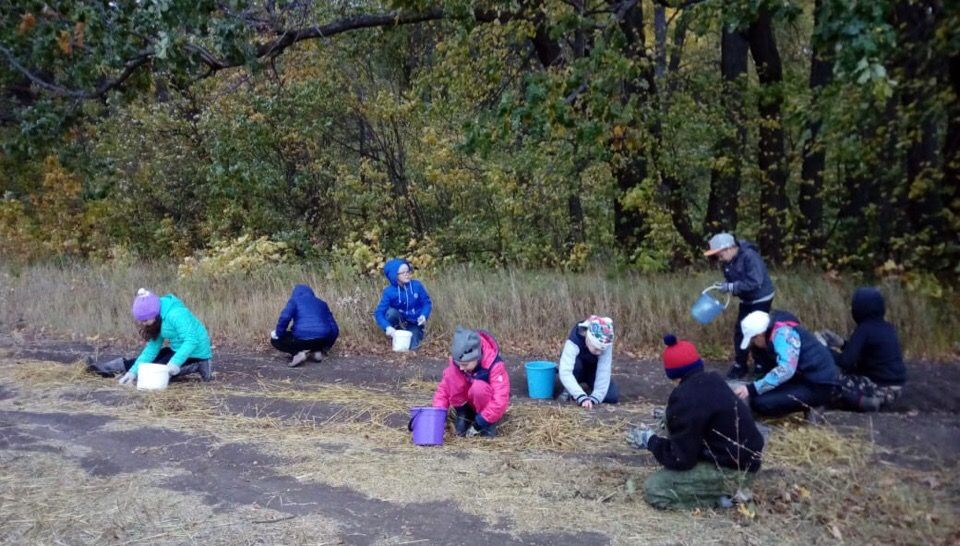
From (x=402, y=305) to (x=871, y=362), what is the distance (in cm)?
508

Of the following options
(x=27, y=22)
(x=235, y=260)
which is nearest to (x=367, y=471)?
(x=235, y=260)

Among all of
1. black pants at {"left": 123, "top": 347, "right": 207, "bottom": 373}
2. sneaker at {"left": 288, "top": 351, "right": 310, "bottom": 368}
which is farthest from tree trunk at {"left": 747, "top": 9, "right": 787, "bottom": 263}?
black pants at {"left": 123, "top": 347, "right": 207, "bottom": 373}

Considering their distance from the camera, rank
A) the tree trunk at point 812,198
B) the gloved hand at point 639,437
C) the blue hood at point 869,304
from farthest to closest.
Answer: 1. the tree trunk at point 812,198
2. the blue hood at point 869,304
3. the gloved hand at point 639,437

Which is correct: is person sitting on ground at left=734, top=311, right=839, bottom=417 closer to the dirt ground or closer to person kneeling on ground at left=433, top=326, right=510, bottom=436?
the dirt ground

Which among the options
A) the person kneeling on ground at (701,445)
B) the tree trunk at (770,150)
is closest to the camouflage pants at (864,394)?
the person kneeling on ground at (701,445)

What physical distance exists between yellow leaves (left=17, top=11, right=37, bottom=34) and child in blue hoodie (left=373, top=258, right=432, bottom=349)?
6645mm

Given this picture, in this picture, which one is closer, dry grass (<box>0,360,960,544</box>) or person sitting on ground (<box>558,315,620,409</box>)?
dry grass (<box>0,360,960,544</box>)

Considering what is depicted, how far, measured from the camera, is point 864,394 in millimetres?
6797

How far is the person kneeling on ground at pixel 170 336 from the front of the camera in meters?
7.59

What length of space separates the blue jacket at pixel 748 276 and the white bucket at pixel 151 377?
218 inches

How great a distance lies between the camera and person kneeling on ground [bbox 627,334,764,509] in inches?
181

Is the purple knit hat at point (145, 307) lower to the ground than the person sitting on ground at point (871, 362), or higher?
higher

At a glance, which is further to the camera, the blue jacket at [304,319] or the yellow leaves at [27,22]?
the yellow leaves at [27,22]

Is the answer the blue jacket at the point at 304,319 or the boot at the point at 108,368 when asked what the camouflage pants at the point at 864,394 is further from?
the boot at the point at 108,368
